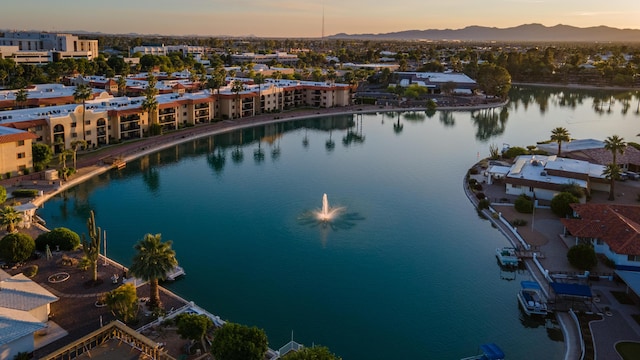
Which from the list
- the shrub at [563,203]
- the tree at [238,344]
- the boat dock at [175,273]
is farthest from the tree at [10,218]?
the shrub at [563,203]

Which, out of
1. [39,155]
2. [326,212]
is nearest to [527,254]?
[326,212]

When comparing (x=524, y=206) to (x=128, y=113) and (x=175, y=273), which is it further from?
(x=128, y=113)

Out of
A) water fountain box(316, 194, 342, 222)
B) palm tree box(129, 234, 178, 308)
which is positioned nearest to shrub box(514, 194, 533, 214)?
water fountain box(316, 194, 342, 222)

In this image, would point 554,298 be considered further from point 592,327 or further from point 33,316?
point 33,316

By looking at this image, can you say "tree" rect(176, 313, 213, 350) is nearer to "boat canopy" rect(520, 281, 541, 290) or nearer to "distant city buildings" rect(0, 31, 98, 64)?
"boat canopy" rect(520, 281, 541, 290)

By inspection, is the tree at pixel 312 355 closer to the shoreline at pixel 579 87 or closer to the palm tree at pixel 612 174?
the palm tree at pixel 612 174

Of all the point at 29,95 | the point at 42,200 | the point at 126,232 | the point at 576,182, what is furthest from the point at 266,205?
the point at 29,95
